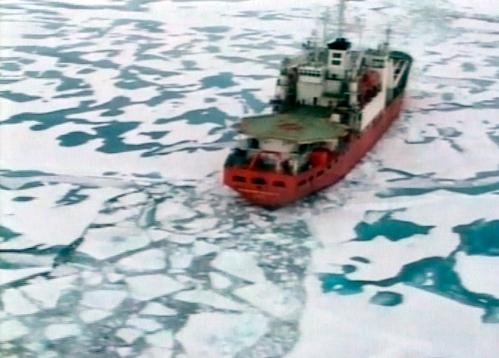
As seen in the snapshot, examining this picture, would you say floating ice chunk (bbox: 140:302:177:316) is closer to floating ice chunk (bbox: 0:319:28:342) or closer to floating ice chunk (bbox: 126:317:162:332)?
floating ice chunk (bbox: 126:317:162:332)

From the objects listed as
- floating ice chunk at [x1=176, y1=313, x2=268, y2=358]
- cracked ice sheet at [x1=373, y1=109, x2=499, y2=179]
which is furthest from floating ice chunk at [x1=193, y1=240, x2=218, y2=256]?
cracked ice sheet at [x1=373, y1=109, x2=499, y2=179]

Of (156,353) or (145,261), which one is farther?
(145,261)

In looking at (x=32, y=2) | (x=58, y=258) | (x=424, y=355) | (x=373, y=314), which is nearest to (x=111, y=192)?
(x=58, y=258)

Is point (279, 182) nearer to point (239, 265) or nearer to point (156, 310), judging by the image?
point (239, 265)

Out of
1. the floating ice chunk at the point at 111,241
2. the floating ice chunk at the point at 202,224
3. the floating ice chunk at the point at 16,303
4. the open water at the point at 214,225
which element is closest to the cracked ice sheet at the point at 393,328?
the open water at the point at 214,225

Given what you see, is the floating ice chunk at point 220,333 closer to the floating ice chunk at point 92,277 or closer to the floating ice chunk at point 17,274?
the floating ice chunk at point 92,277

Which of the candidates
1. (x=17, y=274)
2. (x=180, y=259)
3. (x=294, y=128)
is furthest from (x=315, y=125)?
(x=17, y=274)
